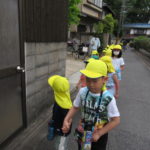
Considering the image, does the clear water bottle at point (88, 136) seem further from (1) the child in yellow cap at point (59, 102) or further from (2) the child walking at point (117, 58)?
(2) the child walking at point (117, 58)

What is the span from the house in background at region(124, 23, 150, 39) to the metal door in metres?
60.0

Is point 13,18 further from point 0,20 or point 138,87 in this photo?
point 138,87

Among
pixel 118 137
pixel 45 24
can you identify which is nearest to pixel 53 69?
pixel 45 24

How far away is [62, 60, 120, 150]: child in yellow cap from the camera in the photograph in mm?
1714

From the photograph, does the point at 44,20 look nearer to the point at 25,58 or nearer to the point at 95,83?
the point at 25,58

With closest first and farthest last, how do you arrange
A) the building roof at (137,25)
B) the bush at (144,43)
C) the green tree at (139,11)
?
the bush at (144,43), the building roof at (137,25), the green tree at (139,11)

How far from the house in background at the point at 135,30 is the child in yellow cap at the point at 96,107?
60655mm

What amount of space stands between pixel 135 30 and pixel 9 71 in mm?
61715

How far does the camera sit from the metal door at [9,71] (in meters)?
2.52

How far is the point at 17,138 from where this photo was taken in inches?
117

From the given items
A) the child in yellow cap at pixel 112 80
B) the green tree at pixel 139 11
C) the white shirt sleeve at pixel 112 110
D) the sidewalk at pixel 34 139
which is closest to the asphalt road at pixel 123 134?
Result: the sidewalk at pixel 34 139

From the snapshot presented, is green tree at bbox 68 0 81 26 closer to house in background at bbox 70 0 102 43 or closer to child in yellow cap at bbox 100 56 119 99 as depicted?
house in background at bbox 70 0 102 43

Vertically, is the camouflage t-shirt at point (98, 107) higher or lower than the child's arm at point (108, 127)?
higher

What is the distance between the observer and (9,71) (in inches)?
104
